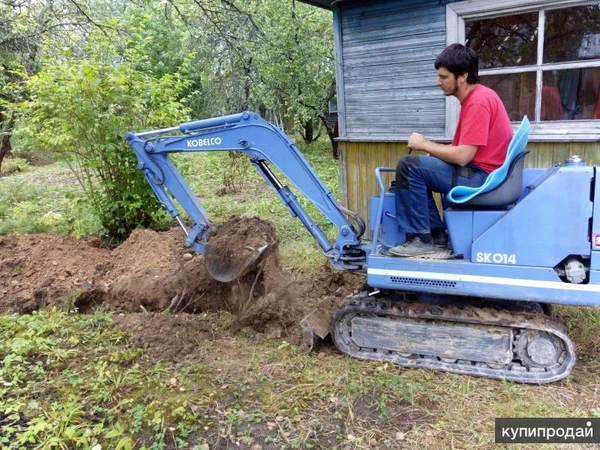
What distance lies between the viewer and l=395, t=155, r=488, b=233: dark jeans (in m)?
3.76

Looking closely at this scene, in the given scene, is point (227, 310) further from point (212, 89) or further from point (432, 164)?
point (212, 89)

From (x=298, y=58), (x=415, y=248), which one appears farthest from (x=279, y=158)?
(x=298, y=58)

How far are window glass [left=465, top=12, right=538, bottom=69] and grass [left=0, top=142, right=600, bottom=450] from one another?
3.10 meters

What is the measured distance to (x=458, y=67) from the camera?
370 cm

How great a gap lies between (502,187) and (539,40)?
3127mm

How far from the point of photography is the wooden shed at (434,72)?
18.7 ft

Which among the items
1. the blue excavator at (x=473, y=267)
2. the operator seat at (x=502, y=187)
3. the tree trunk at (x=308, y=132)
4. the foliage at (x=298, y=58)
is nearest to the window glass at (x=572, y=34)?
the blue excavator at (x=473, y=267)

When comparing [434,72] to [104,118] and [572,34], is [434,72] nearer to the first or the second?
[572,34]

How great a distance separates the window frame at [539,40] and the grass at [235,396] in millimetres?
2188

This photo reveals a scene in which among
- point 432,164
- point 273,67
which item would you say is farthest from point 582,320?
point 273,67

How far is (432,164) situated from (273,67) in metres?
11.1

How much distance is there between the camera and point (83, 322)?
4.55m

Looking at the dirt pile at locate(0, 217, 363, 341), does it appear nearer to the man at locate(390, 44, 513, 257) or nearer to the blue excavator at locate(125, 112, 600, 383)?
the blue excavator at locate(125, 112, 600, 383)

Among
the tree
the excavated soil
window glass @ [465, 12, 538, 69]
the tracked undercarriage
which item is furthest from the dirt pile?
the tree
